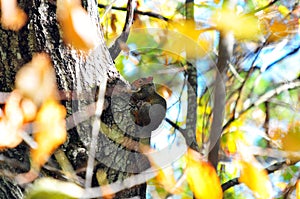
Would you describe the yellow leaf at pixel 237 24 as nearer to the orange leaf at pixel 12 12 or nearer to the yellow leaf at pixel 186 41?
the yellow leaf at pixel 186 41

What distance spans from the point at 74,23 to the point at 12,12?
3.1 inches

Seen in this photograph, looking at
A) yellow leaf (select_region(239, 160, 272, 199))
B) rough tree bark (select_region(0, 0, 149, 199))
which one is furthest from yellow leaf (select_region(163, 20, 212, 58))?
rough tree bark (select_region(0, 0, 149, 199))

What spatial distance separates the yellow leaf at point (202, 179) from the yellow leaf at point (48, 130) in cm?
24

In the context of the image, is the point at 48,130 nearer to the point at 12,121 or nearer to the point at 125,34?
the point at 12,121

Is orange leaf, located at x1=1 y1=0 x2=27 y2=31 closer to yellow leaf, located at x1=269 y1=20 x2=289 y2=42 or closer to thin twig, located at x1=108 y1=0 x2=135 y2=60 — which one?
thin twig, located at x1=108 y1=0 x2=135 y2=60

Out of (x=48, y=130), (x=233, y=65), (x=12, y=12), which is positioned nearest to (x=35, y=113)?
(x=48, y=130)

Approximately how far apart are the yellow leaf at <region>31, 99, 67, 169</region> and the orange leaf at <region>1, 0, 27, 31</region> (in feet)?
0.34

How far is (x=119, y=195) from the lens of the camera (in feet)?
2.06

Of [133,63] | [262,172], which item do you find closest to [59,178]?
[262,172]

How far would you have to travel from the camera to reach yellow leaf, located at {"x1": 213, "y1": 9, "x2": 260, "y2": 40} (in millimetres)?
1089

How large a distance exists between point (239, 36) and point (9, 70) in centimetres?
66

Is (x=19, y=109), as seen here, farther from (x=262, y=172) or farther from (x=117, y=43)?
(x=262, y=172)

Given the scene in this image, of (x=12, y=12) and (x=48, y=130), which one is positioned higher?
(x=12, y=12)

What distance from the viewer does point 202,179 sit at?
2.45ft
